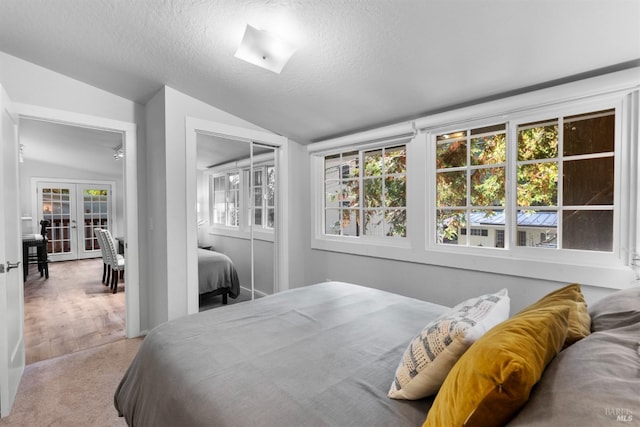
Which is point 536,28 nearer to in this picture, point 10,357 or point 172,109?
point 172,109

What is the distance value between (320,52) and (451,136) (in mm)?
1293

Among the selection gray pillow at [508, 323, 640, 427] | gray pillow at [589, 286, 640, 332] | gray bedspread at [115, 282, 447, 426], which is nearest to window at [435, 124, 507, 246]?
gray bedspread at [115, 282, 447, 426]

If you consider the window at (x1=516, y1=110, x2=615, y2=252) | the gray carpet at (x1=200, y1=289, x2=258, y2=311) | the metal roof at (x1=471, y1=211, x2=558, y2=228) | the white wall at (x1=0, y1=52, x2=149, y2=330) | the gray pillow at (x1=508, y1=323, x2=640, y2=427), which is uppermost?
the white wall at (x1=0, y1=52, x2=149, y2=330)

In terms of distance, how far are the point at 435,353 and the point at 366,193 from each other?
2412 millimetres

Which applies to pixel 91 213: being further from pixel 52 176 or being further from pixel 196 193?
pixel 196 193

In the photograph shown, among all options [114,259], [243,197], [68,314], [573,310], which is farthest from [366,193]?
[114,259]

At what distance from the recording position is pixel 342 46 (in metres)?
1.98

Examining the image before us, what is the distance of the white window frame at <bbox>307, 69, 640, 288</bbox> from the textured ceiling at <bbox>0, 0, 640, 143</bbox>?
12 cm

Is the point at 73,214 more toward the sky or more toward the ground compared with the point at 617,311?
more toward the sky

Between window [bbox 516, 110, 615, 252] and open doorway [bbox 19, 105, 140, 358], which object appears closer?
window [bbox 516, 110, 615, 252]

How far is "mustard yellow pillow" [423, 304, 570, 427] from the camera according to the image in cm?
66

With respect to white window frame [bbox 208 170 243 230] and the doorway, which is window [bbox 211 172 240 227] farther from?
the doorway

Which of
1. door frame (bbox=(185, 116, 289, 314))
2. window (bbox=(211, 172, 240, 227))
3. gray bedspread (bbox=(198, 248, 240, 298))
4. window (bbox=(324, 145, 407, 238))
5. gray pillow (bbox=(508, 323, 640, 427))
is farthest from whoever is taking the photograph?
window (bbox=(211, 172, 240, 227))

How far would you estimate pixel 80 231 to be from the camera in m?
7.55
